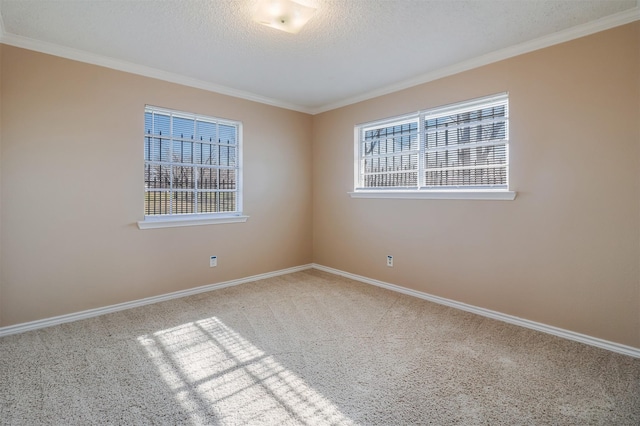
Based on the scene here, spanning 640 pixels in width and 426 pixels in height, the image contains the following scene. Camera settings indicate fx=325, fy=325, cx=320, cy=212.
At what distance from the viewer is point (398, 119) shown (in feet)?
12.8

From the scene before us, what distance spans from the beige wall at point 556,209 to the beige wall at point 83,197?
2510 millimetres

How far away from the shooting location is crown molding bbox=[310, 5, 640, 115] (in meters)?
2.36

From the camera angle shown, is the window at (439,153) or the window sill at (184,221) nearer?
the window at (439,153)

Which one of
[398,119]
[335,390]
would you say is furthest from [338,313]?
[398,119]

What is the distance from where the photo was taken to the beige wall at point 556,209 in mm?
2391

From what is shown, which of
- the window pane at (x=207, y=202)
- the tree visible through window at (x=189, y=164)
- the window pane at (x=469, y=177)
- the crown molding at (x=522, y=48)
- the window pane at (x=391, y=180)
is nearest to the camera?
the crown molding at (x=522, y=48)

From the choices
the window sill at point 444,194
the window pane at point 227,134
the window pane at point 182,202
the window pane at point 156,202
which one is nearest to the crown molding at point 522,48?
the window sill at point 444,194

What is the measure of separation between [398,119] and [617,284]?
8.41ft

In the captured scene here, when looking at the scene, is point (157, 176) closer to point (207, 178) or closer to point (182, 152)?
point (182, 152)

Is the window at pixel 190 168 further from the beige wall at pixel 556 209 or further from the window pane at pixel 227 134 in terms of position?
the beige wall at pixel 556 209

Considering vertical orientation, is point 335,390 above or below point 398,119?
below

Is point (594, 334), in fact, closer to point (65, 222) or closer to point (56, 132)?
point (65, 222)

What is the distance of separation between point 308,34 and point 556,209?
8.18 feet

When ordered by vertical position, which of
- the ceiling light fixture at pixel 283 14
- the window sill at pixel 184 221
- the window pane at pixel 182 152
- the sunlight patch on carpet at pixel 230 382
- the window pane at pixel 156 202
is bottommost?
the sunlight patch on carpet at pixel 230 382
